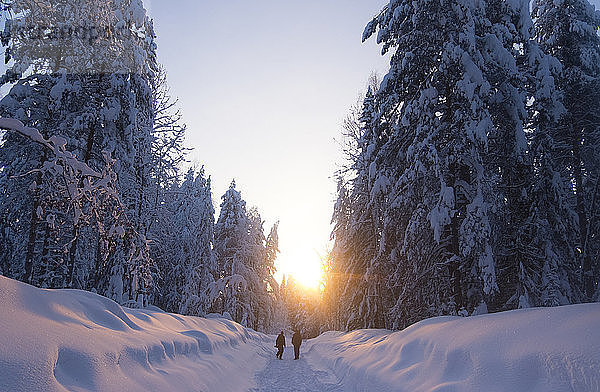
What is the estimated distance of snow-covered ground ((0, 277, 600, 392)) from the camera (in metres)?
3.46

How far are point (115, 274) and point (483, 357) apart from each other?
14.5 m

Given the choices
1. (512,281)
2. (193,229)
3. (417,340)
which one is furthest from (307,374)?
(193,229)

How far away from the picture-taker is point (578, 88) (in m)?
16.2

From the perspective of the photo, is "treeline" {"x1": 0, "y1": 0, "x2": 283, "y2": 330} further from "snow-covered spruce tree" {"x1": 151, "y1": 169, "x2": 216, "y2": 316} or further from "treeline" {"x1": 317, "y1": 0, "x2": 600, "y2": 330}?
"snow-covered spruce tree" {"x1": 151, "y1": 169, "x2": 216, "y2": 316}

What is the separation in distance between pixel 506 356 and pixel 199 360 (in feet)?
21.4

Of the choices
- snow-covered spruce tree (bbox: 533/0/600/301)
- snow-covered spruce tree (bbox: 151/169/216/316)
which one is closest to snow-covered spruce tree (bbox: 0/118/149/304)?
snow-covered spruce tree (bbox: 533/0/600/301)

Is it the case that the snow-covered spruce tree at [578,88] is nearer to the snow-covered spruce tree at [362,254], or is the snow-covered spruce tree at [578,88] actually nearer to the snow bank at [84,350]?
the snow-covered spruce tree at [362,254]

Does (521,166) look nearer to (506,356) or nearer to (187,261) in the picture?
(506,356)

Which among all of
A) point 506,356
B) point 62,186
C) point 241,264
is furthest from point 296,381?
point 241,264

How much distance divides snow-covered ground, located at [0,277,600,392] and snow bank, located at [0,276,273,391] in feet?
0.04

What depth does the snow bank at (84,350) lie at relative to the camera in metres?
3.39

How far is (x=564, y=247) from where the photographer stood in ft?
43.2

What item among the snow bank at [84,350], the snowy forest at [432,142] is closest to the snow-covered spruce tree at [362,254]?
the snowy forest at [432,142]

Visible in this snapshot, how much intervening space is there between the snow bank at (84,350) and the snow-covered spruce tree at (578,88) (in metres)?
16.0
